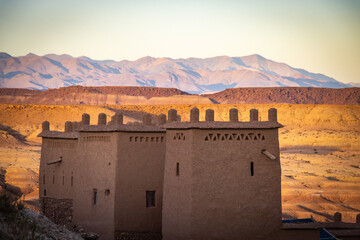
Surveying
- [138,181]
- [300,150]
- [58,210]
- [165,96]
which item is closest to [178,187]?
[138,181]

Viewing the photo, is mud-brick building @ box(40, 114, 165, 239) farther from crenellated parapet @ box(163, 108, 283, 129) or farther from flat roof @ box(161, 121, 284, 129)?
flat roof @ box(161, 121, 284, 129)

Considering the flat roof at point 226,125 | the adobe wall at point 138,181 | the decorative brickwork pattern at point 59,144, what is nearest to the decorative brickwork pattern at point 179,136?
the flat roof at point 226,125

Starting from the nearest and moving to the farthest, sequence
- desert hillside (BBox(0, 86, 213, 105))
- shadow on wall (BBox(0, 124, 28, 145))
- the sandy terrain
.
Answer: the sandy terrain, shadow on wall (BBox(0, 124, 28, 145)), desert hillside (BBox(0, 86, 213, 105))

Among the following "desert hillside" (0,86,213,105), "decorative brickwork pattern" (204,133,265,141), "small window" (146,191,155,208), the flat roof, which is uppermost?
"desert hillside" (0,86,213,105)

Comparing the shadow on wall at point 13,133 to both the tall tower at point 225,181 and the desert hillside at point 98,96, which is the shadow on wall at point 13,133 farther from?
the tall tower at point 225,181

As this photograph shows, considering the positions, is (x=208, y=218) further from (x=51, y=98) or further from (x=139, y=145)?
(x=51, y=98)

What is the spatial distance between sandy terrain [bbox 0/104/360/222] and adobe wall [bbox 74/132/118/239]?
13150 mm

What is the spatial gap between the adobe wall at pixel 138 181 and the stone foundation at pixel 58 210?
128 inches

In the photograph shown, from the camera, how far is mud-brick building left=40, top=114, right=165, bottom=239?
19.6m

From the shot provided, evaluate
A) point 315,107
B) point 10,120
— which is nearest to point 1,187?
point 10,120

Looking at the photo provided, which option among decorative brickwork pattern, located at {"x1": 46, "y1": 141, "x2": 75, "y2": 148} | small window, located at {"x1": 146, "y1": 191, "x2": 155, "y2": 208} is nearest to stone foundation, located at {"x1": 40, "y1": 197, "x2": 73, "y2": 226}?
decorative brickwork pattern, located at {"x1": 46, "y1": 141, "x2": 75, "y2": 148}

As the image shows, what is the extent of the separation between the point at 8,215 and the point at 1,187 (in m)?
23.8

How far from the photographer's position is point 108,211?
1964cm

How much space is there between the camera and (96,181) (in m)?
20.5
